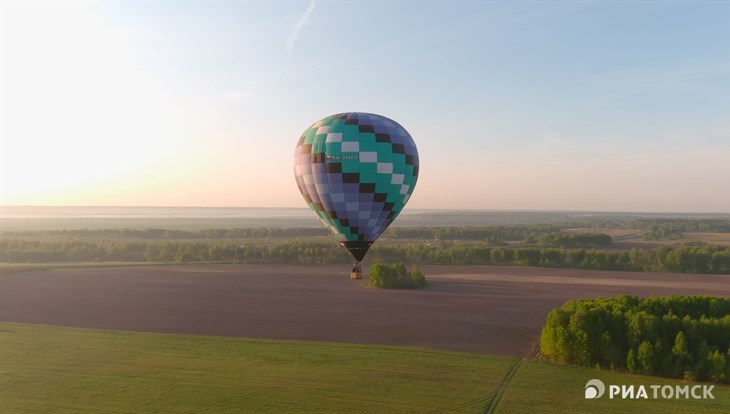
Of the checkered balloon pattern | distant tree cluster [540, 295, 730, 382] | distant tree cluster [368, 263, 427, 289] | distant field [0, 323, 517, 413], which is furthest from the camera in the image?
distant tree cluster [368, 263, 427, 289]

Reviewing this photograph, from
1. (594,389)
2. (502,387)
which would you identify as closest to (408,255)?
(502,387)

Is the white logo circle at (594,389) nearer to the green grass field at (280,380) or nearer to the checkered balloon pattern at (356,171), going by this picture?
the green grass field at (280,380)

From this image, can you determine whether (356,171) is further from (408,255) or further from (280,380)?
(408,255)

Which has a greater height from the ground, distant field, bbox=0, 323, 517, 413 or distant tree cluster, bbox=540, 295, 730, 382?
distant tree cluster, bbox=540, 295, 730, 382

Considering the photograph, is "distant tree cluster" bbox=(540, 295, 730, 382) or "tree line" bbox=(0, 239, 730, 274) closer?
A: "distant tree cluster" bbox=(540, 295, 730, 382)

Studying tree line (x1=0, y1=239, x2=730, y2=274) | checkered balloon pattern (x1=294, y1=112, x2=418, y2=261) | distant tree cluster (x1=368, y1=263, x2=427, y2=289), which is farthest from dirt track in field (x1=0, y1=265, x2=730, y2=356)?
checkered balloon pattern (x1=294, y1=112, x2=418, y2=261)

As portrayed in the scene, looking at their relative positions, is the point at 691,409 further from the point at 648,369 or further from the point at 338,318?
the point at 338,318
